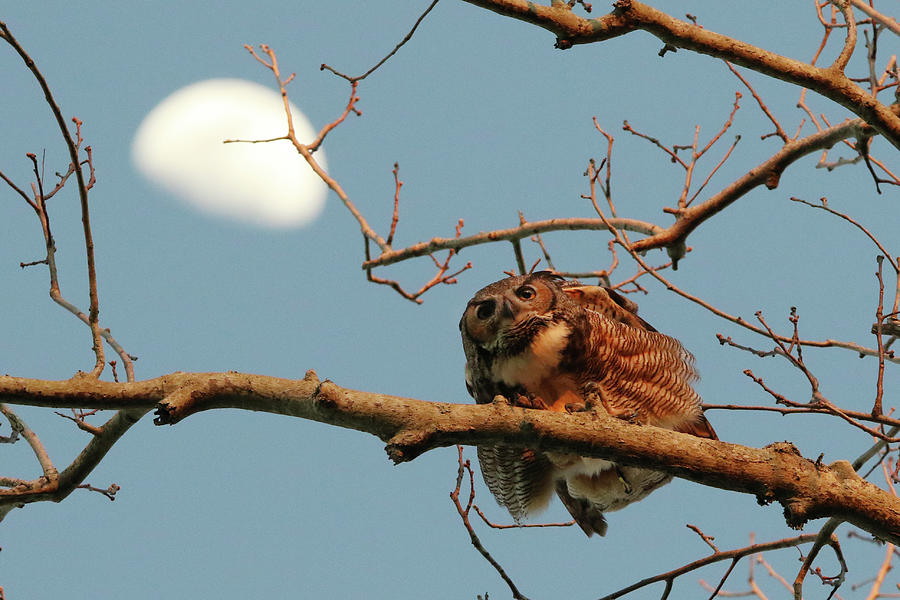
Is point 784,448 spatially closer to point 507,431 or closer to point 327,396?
point 507,431

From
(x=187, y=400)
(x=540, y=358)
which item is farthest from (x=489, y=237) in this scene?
(x=187, y=400)

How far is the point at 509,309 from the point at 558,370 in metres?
0.39

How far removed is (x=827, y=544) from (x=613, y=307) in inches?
70.9

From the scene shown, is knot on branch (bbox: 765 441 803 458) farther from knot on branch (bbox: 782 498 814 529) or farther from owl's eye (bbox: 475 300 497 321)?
owl's eye (bbox: 475 300 497 321)

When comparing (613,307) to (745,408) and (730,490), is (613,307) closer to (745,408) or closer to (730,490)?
(745,408)

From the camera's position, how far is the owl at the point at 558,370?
432 centimetres

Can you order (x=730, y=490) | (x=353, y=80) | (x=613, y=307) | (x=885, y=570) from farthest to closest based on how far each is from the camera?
1. (x=885, y=570)
2. (x=613, y=307)
3. (x=353, y=80)
4. (x=730, y=490)

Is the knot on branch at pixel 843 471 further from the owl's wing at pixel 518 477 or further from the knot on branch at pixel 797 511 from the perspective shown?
the owl's wing at pixel 518 477

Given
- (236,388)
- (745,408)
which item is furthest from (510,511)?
(236,388)

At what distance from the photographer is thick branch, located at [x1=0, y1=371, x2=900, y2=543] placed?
283 centimetres

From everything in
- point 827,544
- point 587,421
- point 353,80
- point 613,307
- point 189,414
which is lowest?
point 827,544

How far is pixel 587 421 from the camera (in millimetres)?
3029

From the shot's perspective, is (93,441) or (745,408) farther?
(745,408)

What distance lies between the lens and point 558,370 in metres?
4.30
